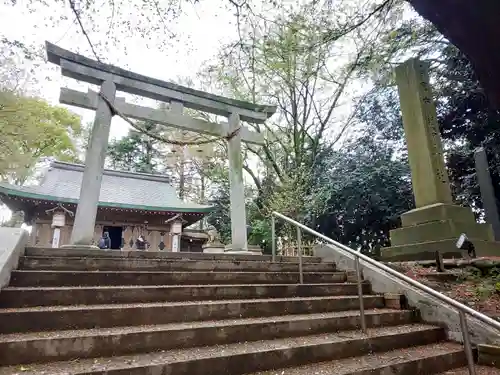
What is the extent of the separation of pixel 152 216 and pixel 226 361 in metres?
12.3

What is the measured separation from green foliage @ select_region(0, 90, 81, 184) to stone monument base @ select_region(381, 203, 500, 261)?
13389 millimetres

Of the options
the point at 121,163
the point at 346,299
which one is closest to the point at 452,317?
the point at 346,299

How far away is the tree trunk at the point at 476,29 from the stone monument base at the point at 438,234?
12.5 ft

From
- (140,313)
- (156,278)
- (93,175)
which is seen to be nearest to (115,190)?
(93,175)

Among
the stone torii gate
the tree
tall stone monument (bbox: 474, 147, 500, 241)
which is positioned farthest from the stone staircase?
the tree

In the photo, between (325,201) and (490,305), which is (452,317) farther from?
(325,201)

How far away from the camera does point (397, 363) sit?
273cm

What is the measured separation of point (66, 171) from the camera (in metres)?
15.2

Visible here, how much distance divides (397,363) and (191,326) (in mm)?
1778

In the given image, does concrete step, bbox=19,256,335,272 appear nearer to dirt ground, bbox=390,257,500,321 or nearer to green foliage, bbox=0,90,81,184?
dirt ground, bbox=390,257,500,321

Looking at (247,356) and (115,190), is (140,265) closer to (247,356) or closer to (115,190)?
(247,356)

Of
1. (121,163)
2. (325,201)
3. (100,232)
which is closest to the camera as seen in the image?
(325,201)

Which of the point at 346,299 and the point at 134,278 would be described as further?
the point at 346,299

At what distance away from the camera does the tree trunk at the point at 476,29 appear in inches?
69.4
